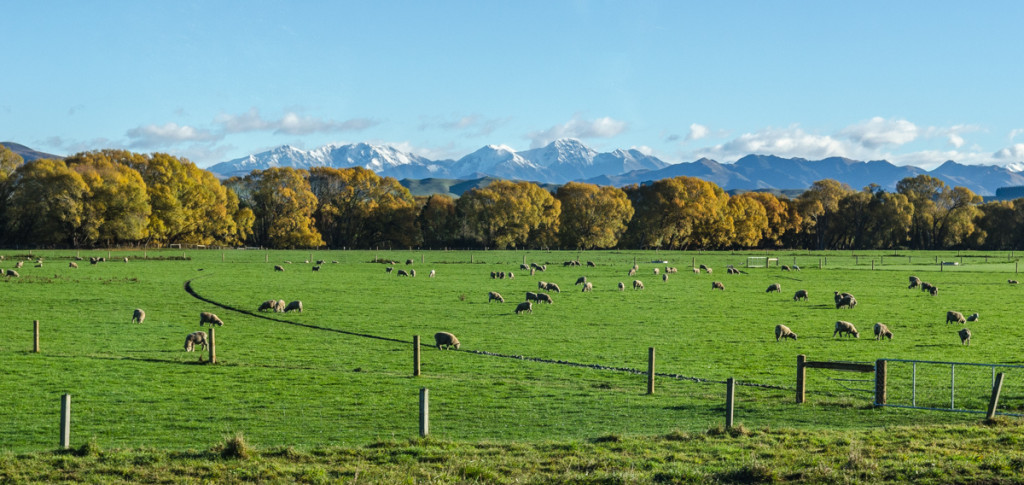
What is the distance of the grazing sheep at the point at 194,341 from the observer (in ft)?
87.6

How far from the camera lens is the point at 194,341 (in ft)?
88.3

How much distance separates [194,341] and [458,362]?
910 cm

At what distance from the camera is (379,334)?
105 ft

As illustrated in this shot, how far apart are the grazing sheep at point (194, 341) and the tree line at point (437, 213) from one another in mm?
78604

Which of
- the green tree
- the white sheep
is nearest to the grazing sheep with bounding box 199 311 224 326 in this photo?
the white sheep

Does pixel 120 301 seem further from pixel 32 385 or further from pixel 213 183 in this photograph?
pixel 213 183

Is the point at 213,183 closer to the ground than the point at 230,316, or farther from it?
farther from it

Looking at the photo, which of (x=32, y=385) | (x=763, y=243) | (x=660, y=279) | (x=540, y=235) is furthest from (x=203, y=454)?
(x=763, y=243)

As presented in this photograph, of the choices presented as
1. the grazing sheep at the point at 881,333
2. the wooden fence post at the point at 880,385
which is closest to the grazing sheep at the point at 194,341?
the wooden fence post at the point at 880,385

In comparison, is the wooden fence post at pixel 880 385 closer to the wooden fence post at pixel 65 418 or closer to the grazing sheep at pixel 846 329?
the grazing sheep at pixel 846 329

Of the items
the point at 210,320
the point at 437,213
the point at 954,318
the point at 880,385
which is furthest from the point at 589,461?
the point at 437,213

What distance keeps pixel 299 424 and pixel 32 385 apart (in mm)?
8867

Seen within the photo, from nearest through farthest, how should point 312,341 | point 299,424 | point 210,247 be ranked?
point 299,424, point 312,341, point 210,247

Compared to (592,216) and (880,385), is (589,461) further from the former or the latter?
(592,216)
